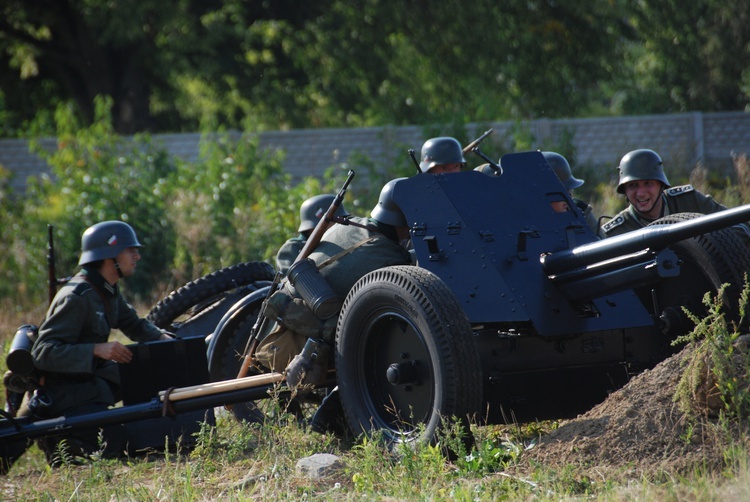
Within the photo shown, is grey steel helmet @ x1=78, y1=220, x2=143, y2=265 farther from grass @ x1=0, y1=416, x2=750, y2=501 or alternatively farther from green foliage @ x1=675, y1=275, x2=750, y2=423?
green foliage @ x1=675, y1=275, x2=750, y2=423

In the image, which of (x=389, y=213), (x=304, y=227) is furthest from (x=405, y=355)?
(x=304, y=227)

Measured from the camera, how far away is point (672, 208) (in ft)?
23.7

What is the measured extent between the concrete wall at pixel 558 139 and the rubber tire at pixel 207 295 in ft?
26.9

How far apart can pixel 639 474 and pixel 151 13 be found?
1911 centimetres

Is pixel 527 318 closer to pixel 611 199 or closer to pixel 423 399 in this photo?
pixel 423 399

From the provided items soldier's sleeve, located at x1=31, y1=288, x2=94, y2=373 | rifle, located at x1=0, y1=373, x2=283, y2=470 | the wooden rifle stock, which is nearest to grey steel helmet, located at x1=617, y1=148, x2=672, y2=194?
the wooden rifle stock

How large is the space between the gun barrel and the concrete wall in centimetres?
1066

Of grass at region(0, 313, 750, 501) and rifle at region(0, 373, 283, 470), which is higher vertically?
rifle at region(0, 373, 283, 470)

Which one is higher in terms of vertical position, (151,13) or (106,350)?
(151,13)

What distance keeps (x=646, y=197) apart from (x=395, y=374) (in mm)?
2980

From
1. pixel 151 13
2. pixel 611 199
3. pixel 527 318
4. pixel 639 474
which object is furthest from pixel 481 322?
pixel 151 13

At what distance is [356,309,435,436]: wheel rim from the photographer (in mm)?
5062

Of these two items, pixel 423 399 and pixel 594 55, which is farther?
pixel 594 55

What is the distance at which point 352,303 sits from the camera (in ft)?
17.4
